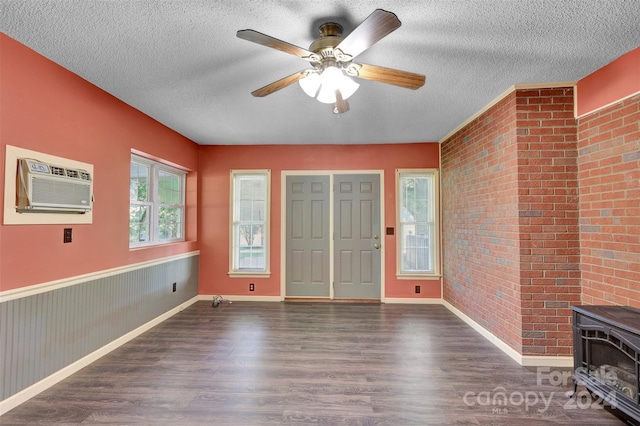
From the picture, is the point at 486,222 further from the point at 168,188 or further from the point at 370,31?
the point at 168,188

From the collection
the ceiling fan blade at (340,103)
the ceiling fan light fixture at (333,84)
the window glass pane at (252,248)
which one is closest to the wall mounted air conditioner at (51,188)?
the ceiling fan light fixture at (333,84)

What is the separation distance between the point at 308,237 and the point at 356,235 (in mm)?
754

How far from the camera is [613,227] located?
2.28 meters

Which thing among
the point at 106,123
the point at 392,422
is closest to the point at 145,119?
the point at 106,123

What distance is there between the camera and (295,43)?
203cm

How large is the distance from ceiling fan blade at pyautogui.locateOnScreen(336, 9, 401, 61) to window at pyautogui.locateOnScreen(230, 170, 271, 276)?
10.5ft

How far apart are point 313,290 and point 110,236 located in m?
2.81

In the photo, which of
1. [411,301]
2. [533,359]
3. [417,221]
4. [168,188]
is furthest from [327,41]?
[411,301]

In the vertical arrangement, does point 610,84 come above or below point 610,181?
above

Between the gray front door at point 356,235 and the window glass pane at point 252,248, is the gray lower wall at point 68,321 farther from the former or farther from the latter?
the gray front door at point 356,235

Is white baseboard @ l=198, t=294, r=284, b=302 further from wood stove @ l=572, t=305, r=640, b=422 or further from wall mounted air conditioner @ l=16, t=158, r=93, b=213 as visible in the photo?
wood stove @ l=572, t=305, r=640, b=422

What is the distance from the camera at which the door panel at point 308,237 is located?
15.3 feet

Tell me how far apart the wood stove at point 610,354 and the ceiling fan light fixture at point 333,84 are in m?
2.24

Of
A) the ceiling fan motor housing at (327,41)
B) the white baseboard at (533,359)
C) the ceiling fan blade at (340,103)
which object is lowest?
the white baseboard at (533,359)
